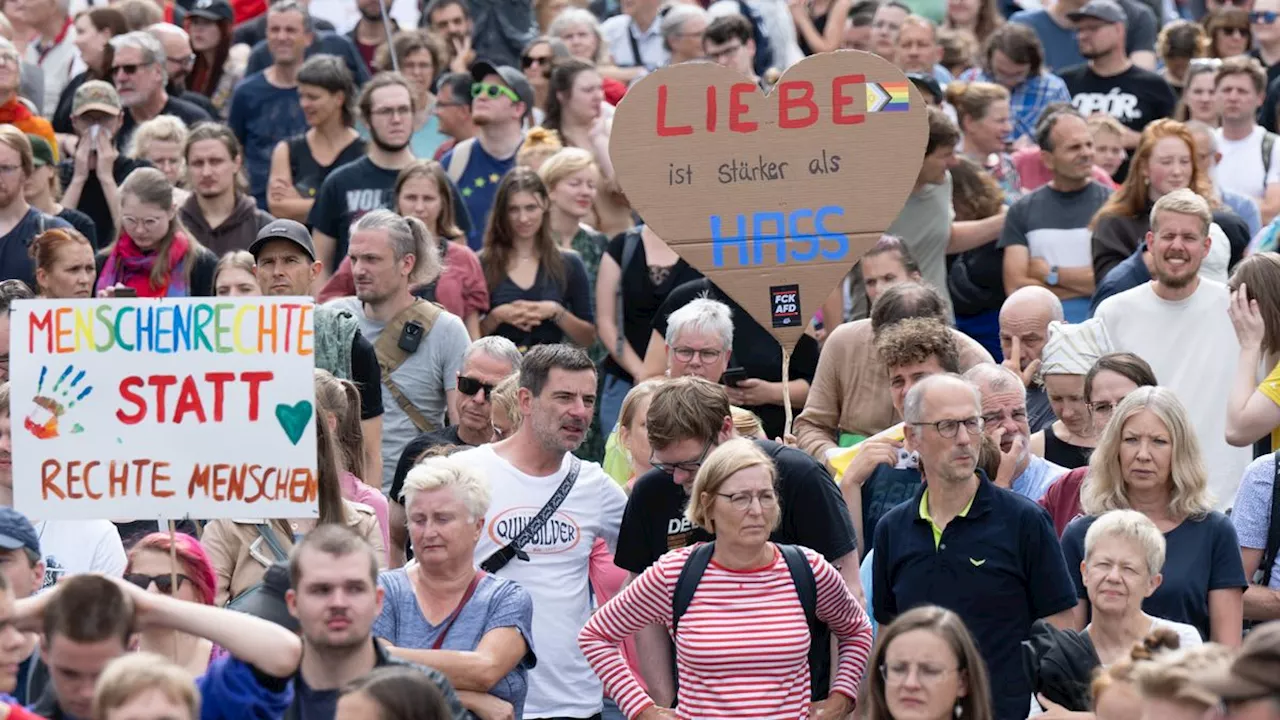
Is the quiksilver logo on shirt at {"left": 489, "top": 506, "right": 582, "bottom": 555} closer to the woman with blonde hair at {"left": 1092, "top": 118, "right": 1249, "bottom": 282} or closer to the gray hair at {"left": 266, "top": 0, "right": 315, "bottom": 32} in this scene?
the woman with blonde hair at {"left": 1092, "top": 118, "right": 1249, "bottom": 282}

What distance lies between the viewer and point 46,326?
732cm

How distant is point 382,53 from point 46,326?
8.03m

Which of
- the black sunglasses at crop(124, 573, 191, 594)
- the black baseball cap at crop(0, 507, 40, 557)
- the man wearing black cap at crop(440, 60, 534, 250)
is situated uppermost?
the man wearing black cap at crop(440, 60, 534, 250)

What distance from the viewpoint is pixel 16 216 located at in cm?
1126

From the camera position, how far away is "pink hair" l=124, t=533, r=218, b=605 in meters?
7.15

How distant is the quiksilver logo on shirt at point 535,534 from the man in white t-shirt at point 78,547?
122 centimetres

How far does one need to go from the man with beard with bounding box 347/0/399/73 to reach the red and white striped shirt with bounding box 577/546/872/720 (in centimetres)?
889

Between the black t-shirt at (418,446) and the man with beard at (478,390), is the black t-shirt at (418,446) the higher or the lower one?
the lower one

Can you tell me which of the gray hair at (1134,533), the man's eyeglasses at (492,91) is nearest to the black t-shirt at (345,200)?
the man's eyeglasses at (492,91)

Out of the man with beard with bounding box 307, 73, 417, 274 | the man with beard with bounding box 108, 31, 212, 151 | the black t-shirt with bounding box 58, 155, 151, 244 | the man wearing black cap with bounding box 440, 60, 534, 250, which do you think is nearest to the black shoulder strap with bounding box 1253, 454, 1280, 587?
the man with beard with bounding box 307, 73, 417, 274

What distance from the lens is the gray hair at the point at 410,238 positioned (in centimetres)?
1003

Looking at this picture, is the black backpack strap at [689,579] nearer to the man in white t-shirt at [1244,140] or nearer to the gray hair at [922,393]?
the gray hair at [922,393]

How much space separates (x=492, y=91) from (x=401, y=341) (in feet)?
10.1

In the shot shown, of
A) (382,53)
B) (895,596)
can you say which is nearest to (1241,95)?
(382,53)
